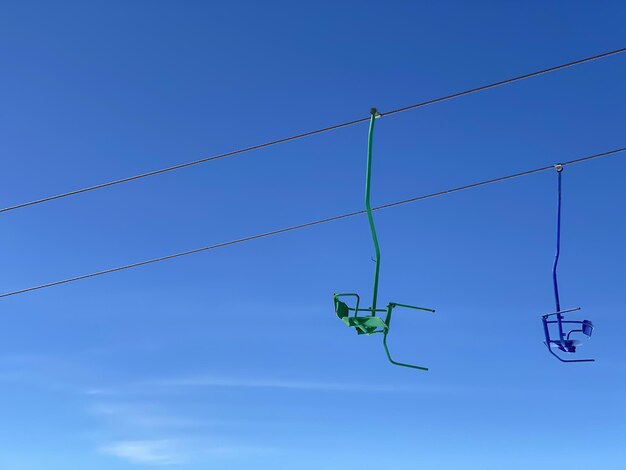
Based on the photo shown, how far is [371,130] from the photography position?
35.5 ft

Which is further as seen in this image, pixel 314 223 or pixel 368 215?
pixel 314 223

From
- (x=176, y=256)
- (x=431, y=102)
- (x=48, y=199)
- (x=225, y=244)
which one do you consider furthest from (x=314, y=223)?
(x=48, y=199)

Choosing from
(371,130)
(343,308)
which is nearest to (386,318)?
(343,308)

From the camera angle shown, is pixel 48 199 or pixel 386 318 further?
pixel 48 199

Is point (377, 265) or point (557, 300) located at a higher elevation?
point (557, 300)

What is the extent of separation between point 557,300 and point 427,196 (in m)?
2.44

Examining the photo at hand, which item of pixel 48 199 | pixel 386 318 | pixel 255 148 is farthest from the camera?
pixel 48 199

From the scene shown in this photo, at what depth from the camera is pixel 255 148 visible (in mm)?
12211

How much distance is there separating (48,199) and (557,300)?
7897 mm

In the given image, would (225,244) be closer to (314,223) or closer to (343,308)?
(314,223)

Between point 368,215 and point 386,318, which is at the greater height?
point 368,215

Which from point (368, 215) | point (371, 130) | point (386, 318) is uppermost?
point (371, 130)

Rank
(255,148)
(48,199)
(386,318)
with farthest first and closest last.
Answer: (48,199)
(255,148)
(386,318)

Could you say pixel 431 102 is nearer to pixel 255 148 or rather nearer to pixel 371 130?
pixel 371 130
